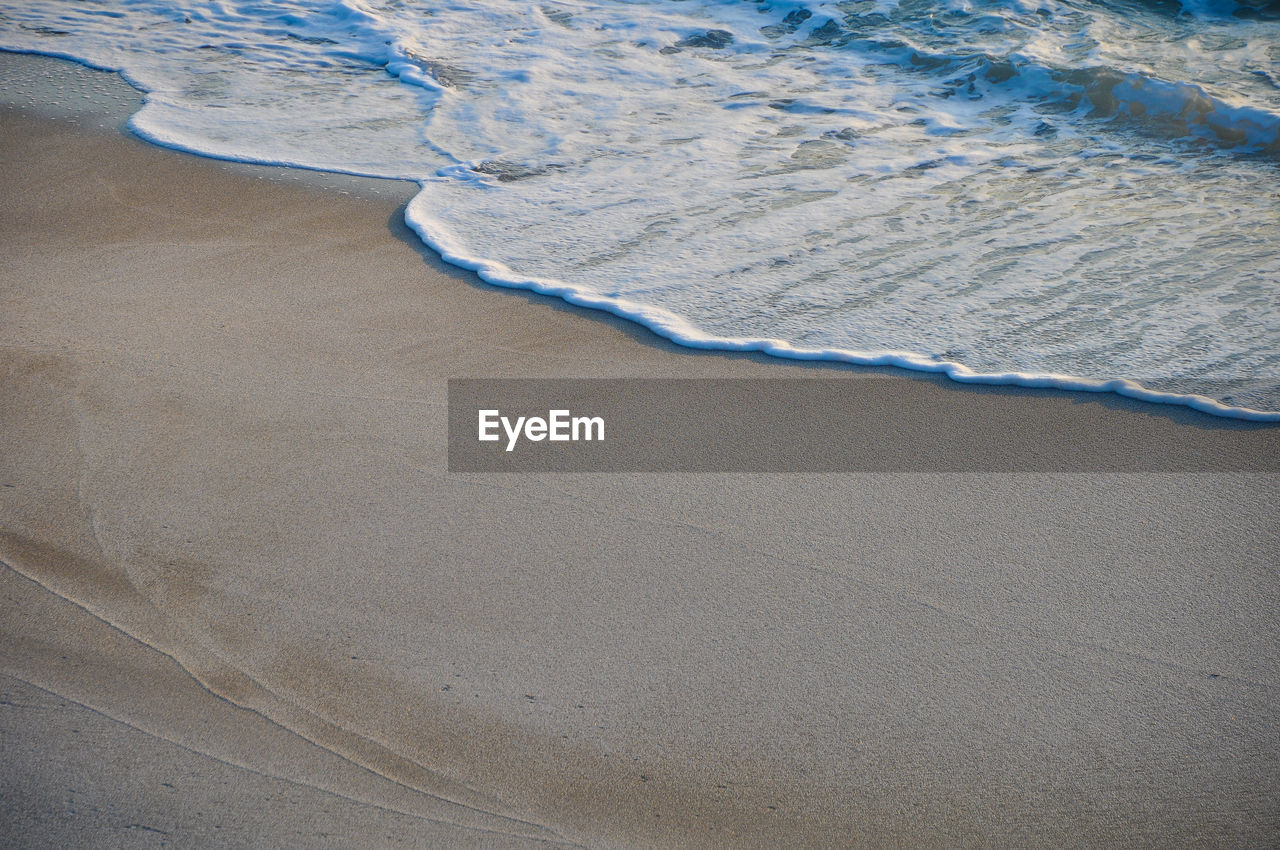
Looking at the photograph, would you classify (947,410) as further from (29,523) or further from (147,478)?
(29,523)

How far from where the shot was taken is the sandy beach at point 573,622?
1815 millimetres

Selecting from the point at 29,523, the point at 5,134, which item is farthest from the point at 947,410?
the point at 5,134

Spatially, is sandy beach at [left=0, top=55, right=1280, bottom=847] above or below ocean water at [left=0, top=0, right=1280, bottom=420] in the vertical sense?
below

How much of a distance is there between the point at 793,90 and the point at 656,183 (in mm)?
1992

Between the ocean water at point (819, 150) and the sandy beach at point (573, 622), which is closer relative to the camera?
the sandy beach at point (573, 622)

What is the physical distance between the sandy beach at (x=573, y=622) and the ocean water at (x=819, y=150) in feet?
1.56

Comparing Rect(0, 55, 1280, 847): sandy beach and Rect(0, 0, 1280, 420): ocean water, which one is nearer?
Rect(0, 55, 1280, 847): sandy beach

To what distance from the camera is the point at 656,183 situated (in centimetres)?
473

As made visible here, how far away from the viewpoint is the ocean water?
3525mm

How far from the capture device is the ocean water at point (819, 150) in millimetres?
3525

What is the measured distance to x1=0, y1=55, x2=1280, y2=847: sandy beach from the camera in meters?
1.82

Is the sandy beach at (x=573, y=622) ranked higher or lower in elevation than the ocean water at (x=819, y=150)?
lower

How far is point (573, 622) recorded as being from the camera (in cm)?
222

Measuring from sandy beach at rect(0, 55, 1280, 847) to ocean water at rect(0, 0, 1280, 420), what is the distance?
0.48 m
